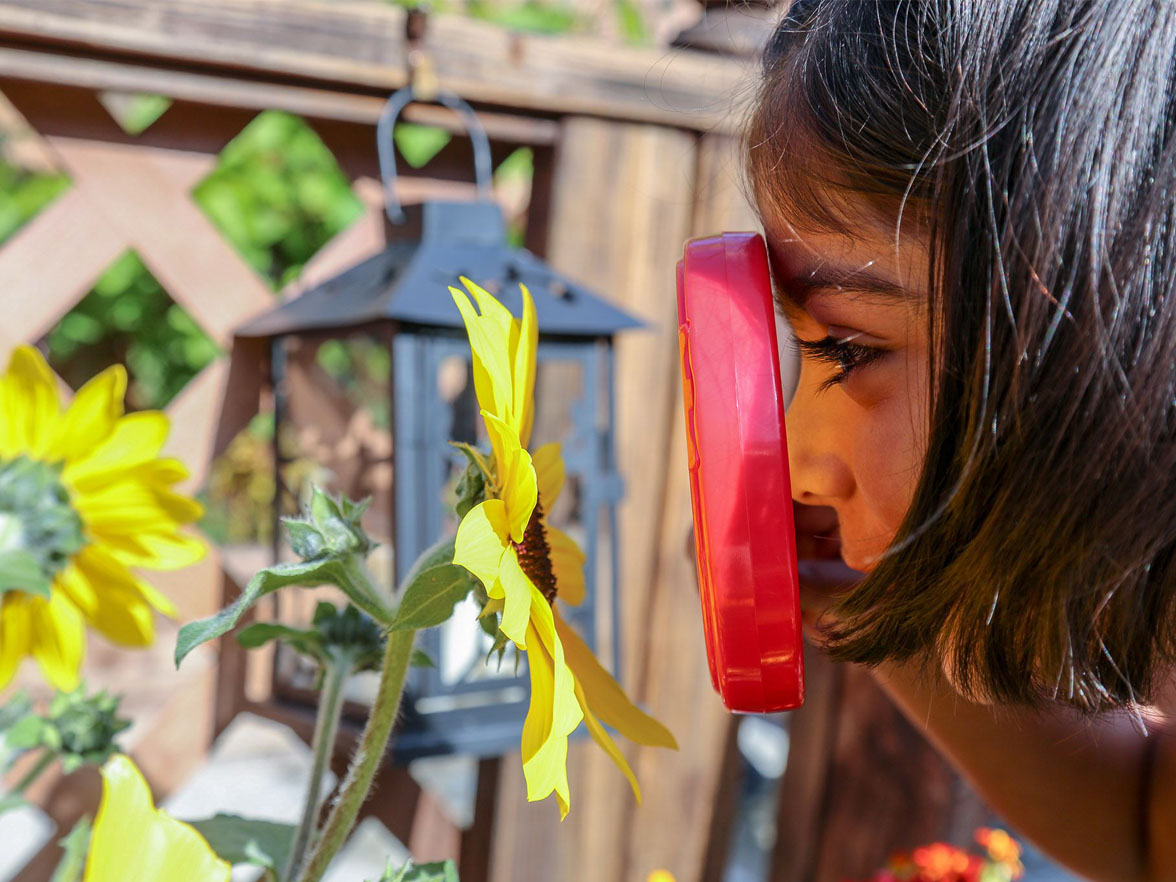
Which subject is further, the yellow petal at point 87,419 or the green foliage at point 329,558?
the yellow petal at point 87,419

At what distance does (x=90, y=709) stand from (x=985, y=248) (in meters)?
0.56

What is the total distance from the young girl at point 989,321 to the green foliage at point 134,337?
1.57 metres

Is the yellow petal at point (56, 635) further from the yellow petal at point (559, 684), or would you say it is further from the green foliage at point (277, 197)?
the green foliage at point (277, 197)

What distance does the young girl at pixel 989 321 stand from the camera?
42 centimetres

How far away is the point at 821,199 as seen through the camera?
1.74 feet

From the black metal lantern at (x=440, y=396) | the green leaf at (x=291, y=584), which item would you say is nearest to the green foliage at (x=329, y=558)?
the green leaf at (x=291, y=584)

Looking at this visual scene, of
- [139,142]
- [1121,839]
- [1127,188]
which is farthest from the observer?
[139,142]

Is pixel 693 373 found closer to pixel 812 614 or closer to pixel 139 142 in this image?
pixel 812 614

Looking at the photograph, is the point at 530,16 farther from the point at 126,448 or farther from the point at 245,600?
the point at 245,600

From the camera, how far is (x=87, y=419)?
2.39 feet

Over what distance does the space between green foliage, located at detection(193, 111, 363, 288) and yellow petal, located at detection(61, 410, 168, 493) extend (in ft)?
3.76

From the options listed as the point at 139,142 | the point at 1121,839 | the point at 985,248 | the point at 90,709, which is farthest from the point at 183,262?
the point at 1121,839

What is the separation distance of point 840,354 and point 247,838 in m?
0.39

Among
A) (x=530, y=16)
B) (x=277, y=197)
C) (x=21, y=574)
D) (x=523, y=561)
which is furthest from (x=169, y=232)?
(x=530, y=16)
